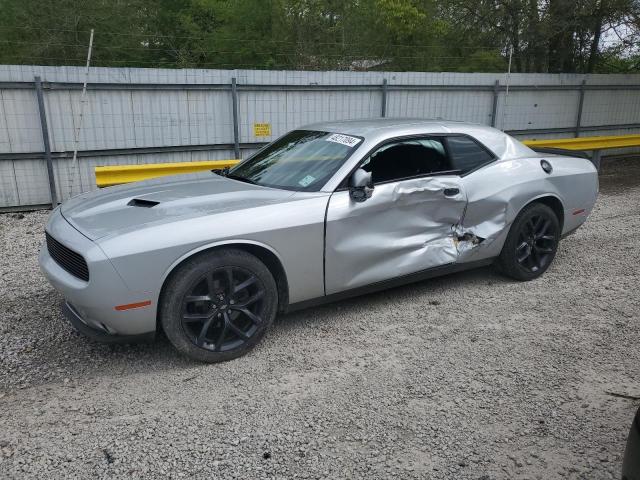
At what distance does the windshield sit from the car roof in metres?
0.13

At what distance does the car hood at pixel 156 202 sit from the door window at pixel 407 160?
0.82 metres

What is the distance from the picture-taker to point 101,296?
332 cm

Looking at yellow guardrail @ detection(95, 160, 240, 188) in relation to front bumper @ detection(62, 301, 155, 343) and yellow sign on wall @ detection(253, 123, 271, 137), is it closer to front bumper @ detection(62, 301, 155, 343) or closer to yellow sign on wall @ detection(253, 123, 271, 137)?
yellow sign on wall @ detection(253, 123, 271, 137)

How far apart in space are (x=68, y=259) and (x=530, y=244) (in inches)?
159

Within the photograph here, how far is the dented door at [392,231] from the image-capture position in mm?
4086

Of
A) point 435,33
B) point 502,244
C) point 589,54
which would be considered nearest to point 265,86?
point 502,244

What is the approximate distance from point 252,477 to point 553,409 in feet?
5.97

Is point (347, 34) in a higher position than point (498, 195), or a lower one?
higher

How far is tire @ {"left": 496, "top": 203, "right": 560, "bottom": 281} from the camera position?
5121 millimetres

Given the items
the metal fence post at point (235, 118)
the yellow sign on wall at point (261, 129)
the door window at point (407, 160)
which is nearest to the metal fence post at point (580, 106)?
the yellow sign on wall at point (261, 129)

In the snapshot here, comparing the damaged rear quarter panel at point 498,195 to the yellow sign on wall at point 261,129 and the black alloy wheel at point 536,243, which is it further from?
the yellow sign on wall at point 261,129

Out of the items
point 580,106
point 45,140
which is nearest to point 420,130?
point 45,140

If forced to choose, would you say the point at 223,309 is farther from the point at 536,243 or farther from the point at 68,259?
the point at 536,243

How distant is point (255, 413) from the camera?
3221mm
